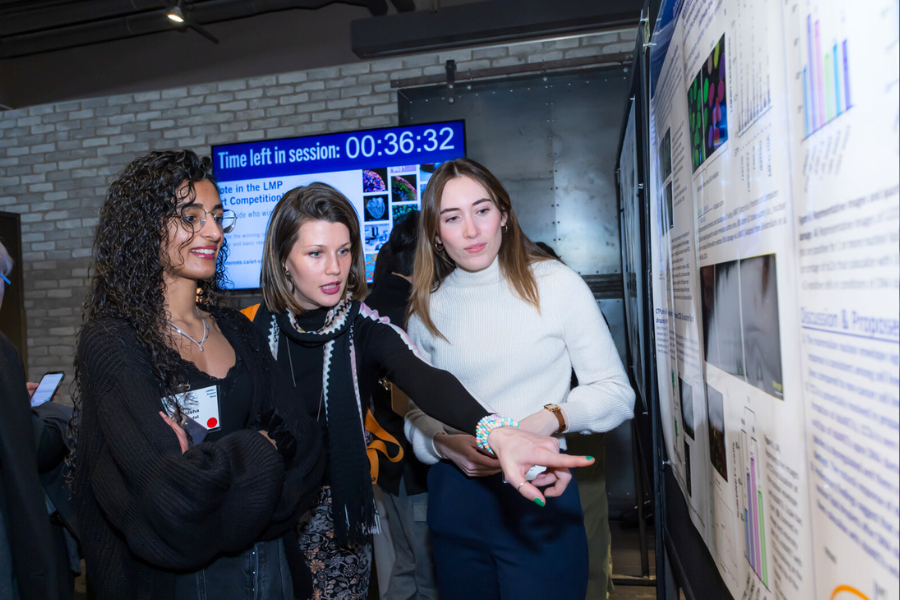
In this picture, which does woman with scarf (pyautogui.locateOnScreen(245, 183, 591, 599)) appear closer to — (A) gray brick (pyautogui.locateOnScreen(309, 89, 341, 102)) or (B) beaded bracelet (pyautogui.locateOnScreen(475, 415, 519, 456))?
(B) beaded bracelet (pyautogui.locateOnScreen(475, 415, 519, 456))

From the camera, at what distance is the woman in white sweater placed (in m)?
1.37

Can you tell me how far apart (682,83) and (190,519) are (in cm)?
115

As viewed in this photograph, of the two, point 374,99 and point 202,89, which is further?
point 202,89

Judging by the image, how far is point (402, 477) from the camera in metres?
2.59

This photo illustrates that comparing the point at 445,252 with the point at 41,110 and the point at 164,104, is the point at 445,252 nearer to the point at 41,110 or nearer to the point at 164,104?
the point at 164,104

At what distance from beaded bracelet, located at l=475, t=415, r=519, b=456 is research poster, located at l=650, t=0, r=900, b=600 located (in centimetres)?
38

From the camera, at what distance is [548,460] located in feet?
3.60

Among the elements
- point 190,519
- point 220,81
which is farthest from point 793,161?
point 220,81

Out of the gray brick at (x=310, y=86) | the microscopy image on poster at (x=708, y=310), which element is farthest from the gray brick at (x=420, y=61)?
the microscopy image on poster at (x=708, y=310)

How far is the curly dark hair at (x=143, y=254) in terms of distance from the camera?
47.9 inches

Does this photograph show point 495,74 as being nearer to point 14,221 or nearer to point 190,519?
point 190,519

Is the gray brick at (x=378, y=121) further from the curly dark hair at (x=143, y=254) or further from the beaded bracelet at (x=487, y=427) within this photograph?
the beaded bracelet at (x=487, y=427)

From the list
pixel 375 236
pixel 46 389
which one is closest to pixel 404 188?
pixel 375 236

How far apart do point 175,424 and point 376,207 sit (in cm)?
367
